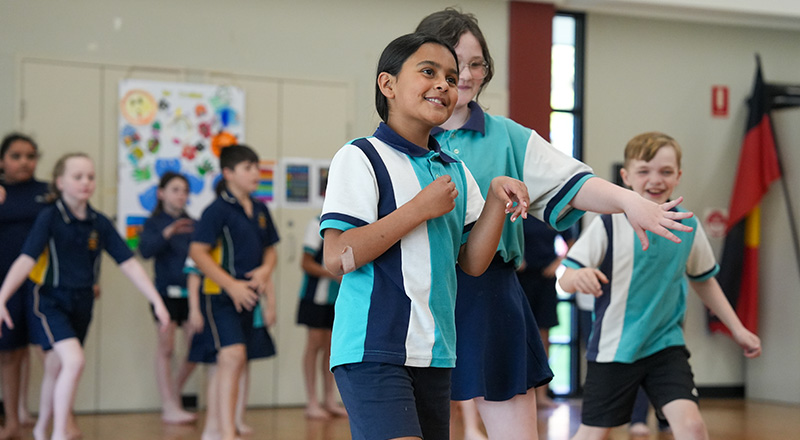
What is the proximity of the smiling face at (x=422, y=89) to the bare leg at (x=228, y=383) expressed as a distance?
2467 millimetres

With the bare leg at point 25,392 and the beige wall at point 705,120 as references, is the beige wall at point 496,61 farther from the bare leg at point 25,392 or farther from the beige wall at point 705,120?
the bare leg at point 25,392

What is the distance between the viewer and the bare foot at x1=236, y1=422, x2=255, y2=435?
4.79m

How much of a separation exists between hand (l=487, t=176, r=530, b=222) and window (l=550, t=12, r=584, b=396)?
5.37m

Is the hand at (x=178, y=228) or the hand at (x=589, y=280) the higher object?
the hand at (x=178, y=228)

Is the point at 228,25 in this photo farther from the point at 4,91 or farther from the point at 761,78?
the point at 761,78

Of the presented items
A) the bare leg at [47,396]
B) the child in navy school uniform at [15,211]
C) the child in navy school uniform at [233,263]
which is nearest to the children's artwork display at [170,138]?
the child in navy school uniform at [15,211]

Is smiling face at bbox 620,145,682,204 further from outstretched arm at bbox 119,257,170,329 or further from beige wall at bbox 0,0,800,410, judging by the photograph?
beige wall at bbox 0,0,800,410

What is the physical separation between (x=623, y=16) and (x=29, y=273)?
202 inches

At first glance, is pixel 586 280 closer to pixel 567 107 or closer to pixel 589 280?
pixel 589 280

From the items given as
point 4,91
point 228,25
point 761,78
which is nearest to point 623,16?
point 761,78

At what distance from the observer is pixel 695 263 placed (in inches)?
116

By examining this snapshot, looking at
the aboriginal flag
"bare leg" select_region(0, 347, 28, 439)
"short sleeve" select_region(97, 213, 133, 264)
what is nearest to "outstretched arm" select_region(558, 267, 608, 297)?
"short sleeve" select_region(97, 213, 133, 264)

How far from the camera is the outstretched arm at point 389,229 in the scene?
157 cm

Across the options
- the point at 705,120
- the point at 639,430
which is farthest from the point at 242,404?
the point at 705,120
